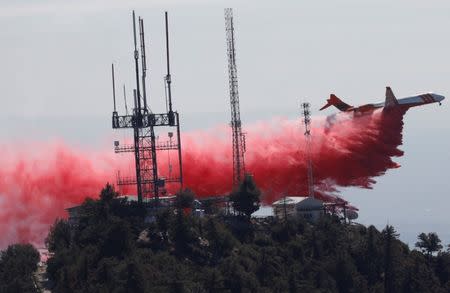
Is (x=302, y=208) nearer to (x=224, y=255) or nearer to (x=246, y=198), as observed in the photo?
(x=246, y=198)

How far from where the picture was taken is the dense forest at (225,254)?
506ft

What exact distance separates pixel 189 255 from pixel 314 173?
127 ft

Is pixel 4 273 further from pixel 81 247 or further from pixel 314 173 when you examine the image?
pixel 314 173

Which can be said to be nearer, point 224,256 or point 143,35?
point 224,256

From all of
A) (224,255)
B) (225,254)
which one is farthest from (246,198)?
(224,255)

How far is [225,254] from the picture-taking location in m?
166

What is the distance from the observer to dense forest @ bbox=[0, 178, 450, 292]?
506ft

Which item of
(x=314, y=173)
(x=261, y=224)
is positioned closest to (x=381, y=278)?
(x=261, y=224)

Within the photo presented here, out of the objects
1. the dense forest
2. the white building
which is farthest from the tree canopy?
the white building

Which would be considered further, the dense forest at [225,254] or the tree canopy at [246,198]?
the tree canopy at [246,198]

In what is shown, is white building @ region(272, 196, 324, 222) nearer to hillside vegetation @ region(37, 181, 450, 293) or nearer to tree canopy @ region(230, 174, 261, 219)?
hillside vegetation @ region(37, 181, 450, 293)

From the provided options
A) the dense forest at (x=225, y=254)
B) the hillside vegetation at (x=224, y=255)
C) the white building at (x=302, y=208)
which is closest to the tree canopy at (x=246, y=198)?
the dense forest at (x=225, y=254)

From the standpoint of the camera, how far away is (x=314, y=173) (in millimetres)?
199875

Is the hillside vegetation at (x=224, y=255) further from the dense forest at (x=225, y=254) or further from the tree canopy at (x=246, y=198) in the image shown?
the tree canopy at (x=246, y=198)
